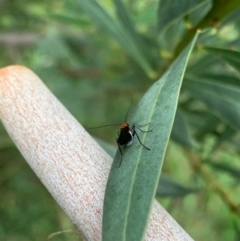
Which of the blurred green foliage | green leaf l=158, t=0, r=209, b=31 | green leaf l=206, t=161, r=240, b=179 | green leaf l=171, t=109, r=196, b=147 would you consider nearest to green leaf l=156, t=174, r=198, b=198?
the blurred green foliage

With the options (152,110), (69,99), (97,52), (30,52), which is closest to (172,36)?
(152,110)

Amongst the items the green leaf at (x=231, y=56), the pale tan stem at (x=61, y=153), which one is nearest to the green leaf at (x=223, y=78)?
the green leaf at (x=231, y=56)

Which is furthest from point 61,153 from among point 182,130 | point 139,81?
point 139,81

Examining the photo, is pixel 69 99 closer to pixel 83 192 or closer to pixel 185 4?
pixel 185 4

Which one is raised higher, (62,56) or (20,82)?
(20,82)

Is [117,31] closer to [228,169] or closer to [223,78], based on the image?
[223,78]

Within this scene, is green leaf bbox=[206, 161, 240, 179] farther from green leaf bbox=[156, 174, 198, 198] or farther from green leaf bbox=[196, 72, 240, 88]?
green leaf bbox=[196, 72, 240, 88]
